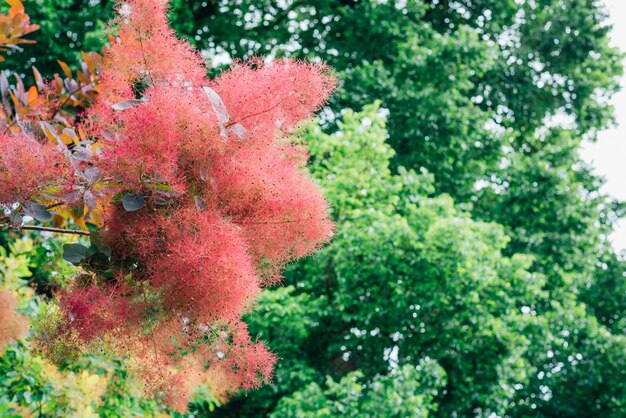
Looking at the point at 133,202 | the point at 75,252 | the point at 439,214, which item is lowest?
the point at 439,214

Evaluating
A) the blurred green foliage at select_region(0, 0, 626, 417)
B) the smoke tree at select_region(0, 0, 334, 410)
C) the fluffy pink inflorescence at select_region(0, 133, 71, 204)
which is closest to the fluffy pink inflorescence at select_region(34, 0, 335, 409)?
the smoke tree at select_region(0, 0, 334, 410)

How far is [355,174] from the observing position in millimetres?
7492

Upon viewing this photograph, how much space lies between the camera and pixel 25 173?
1.90m

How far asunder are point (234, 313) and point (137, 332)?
0.24 meters

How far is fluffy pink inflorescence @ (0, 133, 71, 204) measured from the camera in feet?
6.23

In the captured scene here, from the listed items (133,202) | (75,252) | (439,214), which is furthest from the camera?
(439,214)

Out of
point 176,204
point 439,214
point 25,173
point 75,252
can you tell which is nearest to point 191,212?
point 176,204

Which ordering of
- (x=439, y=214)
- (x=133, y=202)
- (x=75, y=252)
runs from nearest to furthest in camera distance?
(x=133, y=202), (x=75, y=252), (x=439, y=214)

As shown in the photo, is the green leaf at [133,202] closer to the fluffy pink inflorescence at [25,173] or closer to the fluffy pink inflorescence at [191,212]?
the fluffy pink inflorescence at [191,212]

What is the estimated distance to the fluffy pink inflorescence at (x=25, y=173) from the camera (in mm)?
1898

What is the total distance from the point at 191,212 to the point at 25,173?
450 millimetres

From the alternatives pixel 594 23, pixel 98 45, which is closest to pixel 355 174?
pixel 98 45

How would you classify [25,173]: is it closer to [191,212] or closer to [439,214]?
[191,212]

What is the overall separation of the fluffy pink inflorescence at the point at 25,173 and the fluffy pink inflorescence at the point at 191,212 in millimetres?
148
